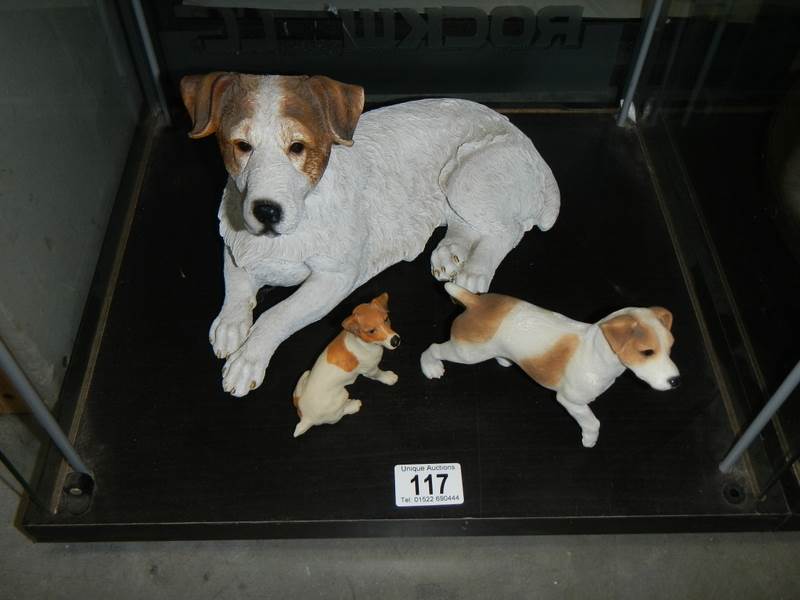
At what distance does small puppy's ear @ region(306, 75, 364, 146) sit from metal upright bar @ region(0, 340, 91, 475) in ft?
2.26

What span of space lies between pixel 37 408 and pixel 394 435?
0.70 meters

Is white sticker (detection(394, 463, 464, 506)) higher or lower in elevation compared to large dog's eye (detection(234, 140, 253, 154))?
lower

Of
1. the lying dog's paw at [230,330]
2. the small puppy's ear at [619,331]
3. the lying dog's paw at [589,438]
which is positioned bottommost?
the lying dog's paw at [589,438]

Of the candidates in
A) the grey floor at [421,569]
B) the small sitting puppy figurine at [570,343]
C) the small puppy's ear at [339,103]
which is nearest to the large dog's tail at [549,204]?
the small sitting puppy figurine at [570,343]

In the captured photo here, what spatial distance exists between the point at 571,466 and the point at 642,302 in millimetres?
493

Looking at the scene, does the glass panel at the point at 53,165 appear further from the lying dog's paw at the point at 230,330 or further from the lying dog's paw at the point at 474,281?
the lying dog's paw at the point at 474,281

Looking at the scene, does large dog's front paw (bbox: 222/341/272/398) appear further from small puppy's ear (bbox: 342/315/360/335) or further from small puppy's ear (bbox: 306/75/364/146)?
small puppy's ear (bbox: 306/75/364/146)

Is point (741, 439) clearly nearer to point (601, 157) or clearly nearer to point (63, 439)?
point (601, 157)

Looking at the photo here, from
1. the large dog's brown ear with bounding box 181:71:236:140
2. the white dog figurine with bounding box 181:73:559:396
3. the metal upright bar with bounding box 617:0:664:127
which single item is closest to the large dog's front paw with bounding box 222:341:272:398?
the white dog figurine with bounding box 181:73:559:396

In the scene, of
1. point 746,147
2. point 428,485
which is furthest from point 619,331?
point 746,147

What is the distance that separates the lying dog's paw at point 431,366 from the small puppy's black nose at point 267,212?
0.49 meters

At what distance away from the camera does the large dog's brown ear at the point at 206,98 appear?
4.73ft

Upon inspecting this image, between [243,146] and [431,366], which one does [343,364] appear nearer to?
[431,366]

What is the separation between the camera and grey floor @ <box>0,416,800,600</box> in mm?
Answer: 1718
